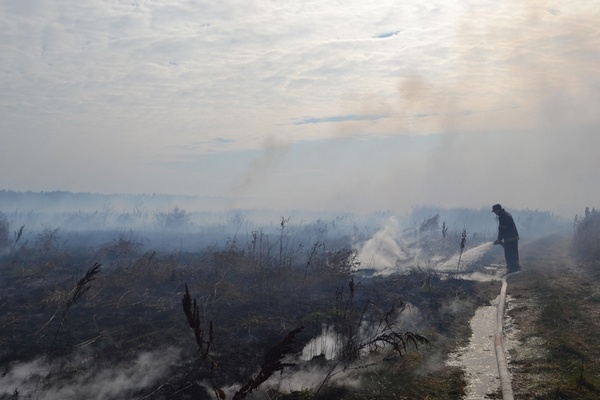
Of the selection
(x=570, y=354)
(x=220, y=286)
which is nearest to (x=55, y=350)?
(x=220, y=286)

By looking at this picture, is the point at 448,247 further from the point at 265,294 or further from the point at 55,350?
the point at 55,350

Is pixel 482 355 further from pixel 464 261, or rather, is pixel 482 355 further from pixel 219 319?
pixel 464 261

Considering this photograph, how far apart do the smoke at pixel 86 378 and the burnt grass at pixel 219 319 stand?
0.04 meters

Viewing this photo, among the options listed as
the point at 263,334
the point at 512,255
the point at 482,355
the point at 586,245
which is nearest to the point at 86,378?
the point at 263,334

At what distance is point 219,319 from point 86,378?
3.53 metres

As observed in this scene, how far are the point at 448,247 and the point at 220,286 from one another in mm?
17601

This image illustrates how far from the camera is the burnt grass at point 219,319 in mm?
6199

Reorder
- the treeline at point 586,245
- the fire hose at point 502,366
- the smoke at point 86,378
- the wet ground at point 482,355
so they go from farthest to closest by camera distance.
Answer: the treeline at point 586,245
the smoke at point 86,378
the wet ground at point 482,355
the fire hose at point 502,366

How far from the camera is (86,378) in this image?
21.1ft

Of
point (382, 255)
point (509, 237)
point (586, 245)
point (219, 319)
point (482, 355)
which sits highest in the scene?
point (509, 237)

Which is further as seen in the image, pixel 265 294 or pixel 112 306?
pixel 265 294

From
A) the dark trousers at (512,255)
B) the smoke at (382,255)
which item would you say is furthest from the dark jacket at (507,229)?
the smoke at (382,255)

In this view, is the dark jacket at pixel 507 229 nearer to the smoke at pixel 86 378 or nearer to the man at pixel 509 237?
the man at pixel 509 237

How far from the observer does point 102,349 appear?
7.70 m
